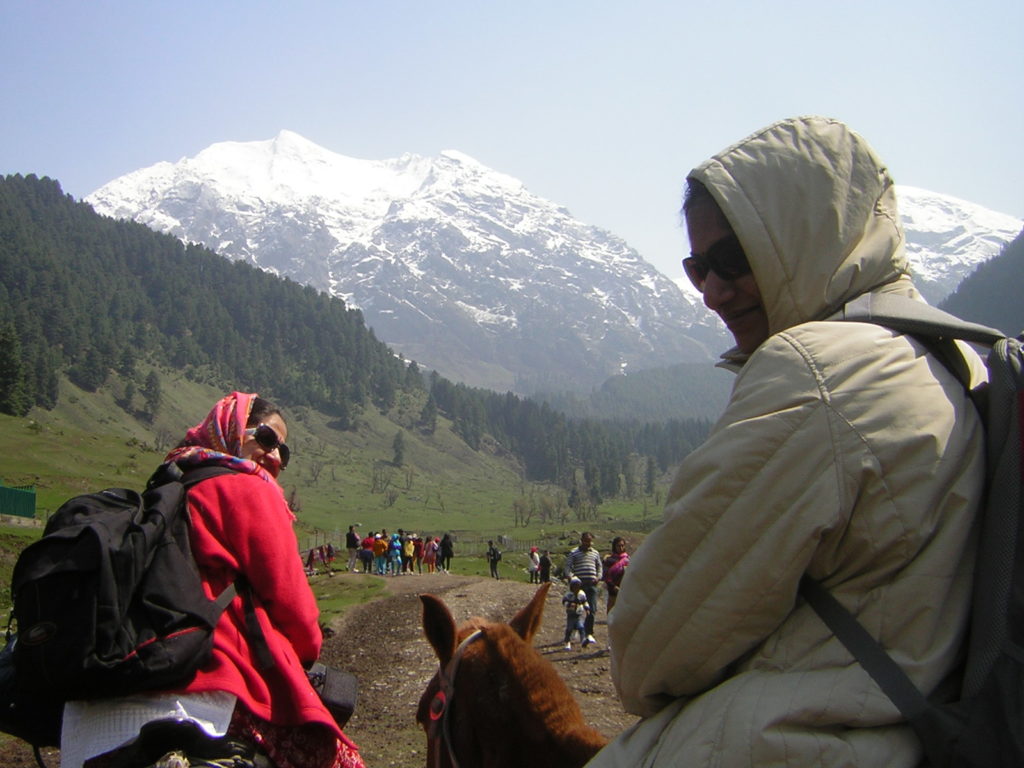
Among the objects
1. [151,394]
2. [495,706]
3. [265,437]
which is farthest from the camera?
[151,394]

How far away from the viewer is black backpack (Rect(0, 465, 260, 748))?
275 cm

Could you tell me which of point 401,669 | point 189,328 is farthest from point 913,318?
point 189,328

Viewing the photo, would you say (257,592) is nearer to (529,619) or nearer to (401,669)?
(529,619)

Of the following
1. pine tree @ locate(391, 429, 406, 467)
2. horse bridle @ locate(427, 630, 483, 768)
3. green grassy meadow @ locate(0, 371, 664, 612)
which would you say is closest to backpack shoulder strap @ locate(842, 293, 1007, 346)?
horse bridle @ locate(427, 630, 483, 768)

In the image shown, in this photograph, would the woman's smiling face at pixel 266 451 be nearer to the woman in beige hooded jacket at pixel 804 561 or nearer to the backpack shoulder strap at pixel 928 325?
the woman in beige hooded jacket at pixel 804 561

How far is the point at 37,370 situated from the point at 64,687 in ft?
421

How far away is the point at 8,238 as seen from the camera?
14962 cm

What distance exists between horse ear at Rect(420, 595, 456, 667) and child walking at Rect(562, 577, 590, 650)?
1387 cm

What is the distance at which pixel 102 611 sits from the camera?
2785 mm

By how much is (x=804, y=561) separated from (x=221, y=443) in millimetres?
2750

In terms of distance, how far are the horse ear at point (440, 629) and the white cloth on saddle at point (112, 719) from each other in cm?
99

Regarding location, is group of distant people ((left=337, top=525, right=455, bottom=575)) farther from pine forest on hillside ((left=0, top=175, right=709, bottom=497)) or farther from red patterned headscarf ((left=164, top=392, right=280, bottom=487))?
pine forest on hillside ((left=0, top=175, right=709, bottom=497))

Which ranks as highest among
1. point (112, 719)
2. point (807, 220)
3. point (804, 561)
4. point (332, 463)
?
point (807, 220)

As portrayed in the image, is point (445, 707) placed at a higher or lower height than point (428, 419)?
higher
